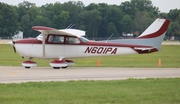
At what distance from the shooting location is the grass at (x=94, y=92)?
12.7m

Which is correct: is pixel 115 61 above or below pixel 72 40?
below

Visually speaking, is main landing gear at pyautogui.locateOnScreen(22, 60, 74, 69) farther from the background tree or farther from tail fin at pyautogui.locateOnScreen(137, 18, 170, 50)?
the background tree

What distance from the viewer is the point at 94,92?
14.1 meters

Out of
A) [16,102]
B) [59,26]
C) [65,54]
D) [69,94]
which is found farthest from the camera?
[59,26]

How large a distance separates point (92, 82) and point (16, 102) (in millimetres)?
4770

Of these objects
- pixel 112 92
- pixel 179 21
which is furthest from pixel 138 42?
pixel 179 21

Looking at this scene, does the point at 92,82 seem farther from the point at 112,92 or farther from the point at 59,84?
the point at 112,92

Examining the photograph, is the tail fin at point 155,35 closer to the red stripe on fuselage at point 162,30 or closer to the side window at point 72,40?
the red stripe on fuselage at point 162,30

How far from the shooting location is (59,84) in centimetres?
1595

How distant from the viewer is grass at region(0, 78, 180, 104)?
12688 mm

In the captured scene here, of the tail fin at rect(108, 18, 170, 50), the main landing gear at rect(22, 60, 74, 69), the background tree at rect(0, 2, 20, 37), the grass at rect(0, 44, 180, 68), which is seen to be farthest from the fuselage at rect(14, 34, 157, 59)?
the background tree at rect(0, 2, 20, 37)

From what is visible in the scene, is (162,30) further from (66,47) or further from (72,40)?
(66,47)

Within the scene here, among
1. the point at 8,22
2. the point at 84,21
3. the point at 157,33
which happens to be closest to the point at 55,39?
the point at 157,33

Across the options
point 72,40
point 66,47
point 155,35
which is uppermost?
point 155,35
